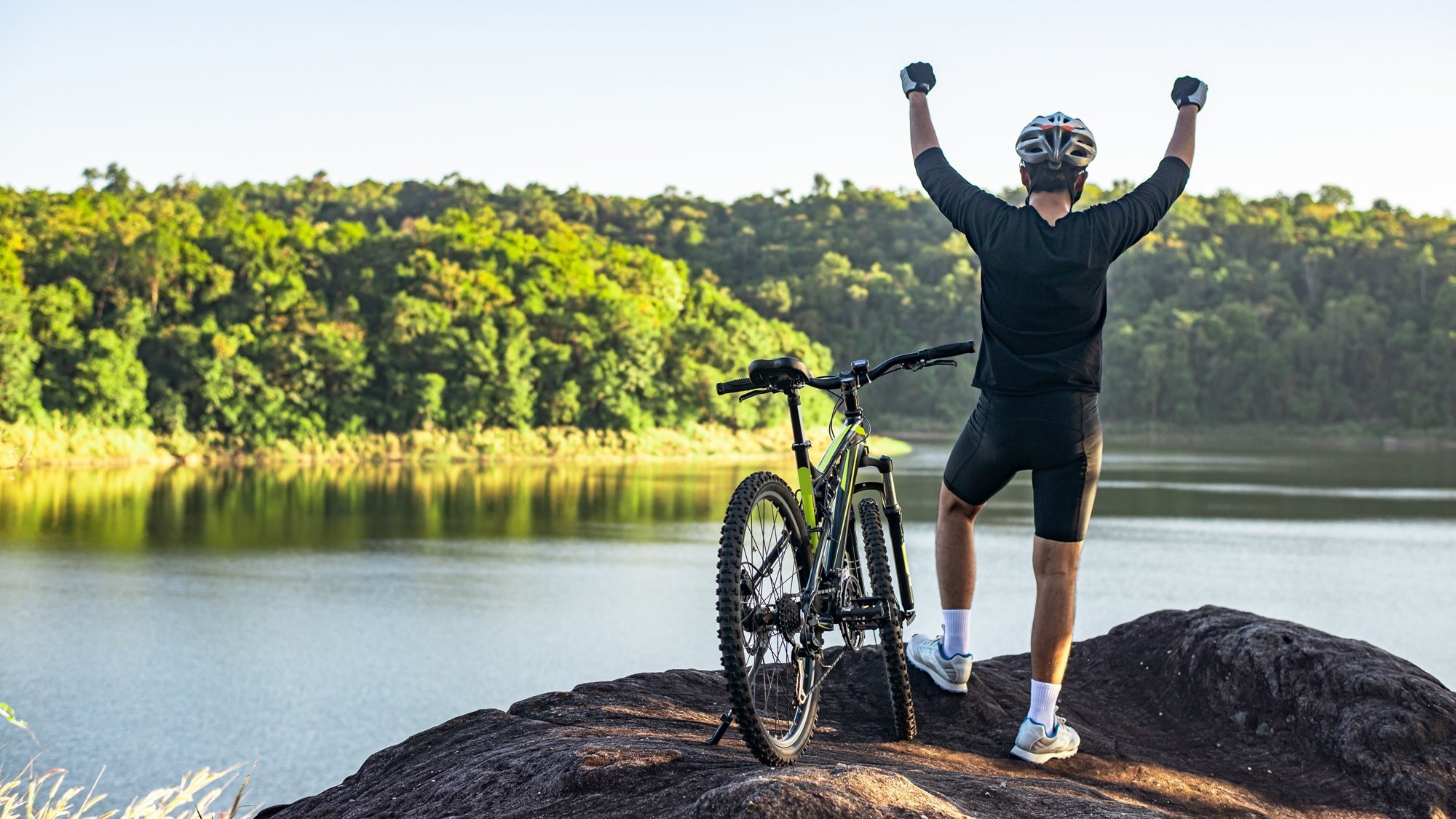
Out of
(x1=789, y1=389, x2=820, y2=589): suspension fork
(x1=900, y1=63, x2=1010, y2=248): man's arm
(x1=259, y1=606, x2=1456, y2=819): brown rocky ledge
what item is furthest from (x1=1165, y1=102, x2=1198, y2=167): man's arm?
(x1=259, y1=606, x2=1456, y2=819): brown rocky ledge

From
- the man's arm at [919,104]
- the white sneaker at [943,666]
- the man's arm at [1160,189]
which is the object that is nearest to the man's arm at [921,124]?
the man's arm at [919,104]

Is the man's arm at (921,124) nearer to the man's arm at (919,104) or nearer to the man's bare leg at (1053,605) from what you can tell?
the man's arm at (919,104)

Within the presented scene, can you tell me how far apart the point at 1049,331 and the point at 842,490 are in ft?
2.23

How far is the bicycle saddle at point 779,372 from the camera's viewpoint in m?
3.24

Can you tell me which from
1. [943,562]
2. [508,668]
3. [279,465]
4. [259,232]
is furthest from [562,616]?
[259,232]

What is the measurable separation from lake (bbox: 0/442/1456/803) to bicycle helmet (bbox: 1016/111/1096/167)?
1.99 meters

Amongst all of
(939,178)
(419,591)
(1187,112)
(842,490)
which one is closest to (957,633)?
(842,490)

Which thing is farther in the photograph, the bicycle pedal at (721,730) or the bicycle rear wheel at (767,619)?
the bicycle pedal at (721,730)

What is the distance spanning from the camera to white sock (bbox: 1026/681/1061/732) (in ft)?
11.4

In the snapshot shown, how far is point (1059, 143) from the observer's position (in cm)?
340

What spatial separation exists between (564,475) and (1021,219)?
3441 centimetres

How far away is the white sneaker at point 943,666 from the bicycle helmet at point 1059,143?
143 cm

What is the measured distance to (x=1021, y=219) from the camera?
11.1 feet

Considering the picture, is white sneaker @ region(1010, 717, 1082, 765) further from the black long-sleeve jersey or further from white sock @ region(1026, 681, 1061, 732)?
the black long-sleeve jersey
